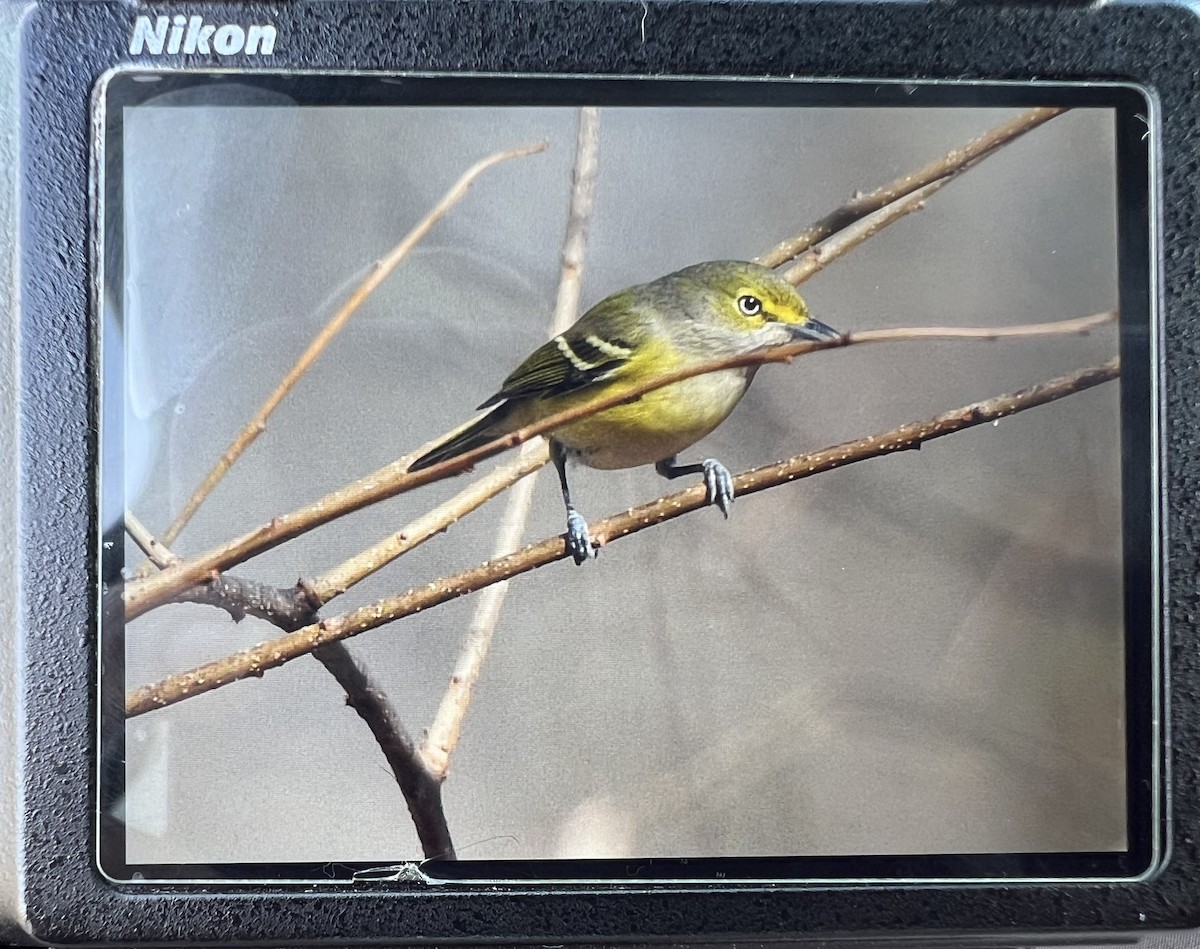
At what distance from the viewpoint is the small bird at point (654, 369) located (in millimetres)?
408

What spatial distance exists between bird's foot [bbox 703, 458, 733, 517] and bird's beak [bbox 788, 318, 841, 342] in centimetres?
7

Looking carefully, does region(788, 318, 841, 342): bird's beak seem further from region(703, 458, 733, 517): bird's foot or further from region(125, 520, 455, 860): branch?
region(125, 520, 455, 860): branch

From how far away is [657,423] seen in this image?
0.41 m

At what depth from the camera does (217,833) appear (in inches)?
16.2

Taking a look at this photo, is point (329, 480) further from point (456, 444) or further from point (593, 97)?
point (593, 97)

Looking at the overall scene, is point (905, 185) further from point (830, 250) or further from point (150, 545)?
point (150, 545)

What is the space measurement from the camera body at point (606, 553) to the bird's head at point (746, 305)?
9 cm

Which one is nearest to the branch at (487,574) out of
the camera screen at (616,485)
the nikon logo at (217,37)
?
the camera screen at (616,485)

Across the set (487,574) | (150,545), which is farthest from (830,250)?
(150,545)

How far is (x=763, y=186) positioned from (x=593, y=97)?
0.09 metres

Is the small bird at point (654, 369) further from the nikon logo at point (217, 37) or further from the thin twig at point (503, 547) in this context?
the nikon logo at point (217, 37)

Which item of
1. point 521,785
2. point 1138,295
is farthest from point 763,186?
point 521,785

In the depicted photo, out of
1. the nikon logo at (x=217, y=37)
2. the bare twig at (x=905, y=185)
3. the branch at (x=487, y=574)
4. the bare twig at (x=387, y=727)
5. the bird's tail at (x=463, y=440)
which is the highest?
the nikon logo at (x=217, y=37)

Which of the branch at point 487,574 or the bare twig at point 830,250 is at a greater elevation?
the bare twig at point 830,250
